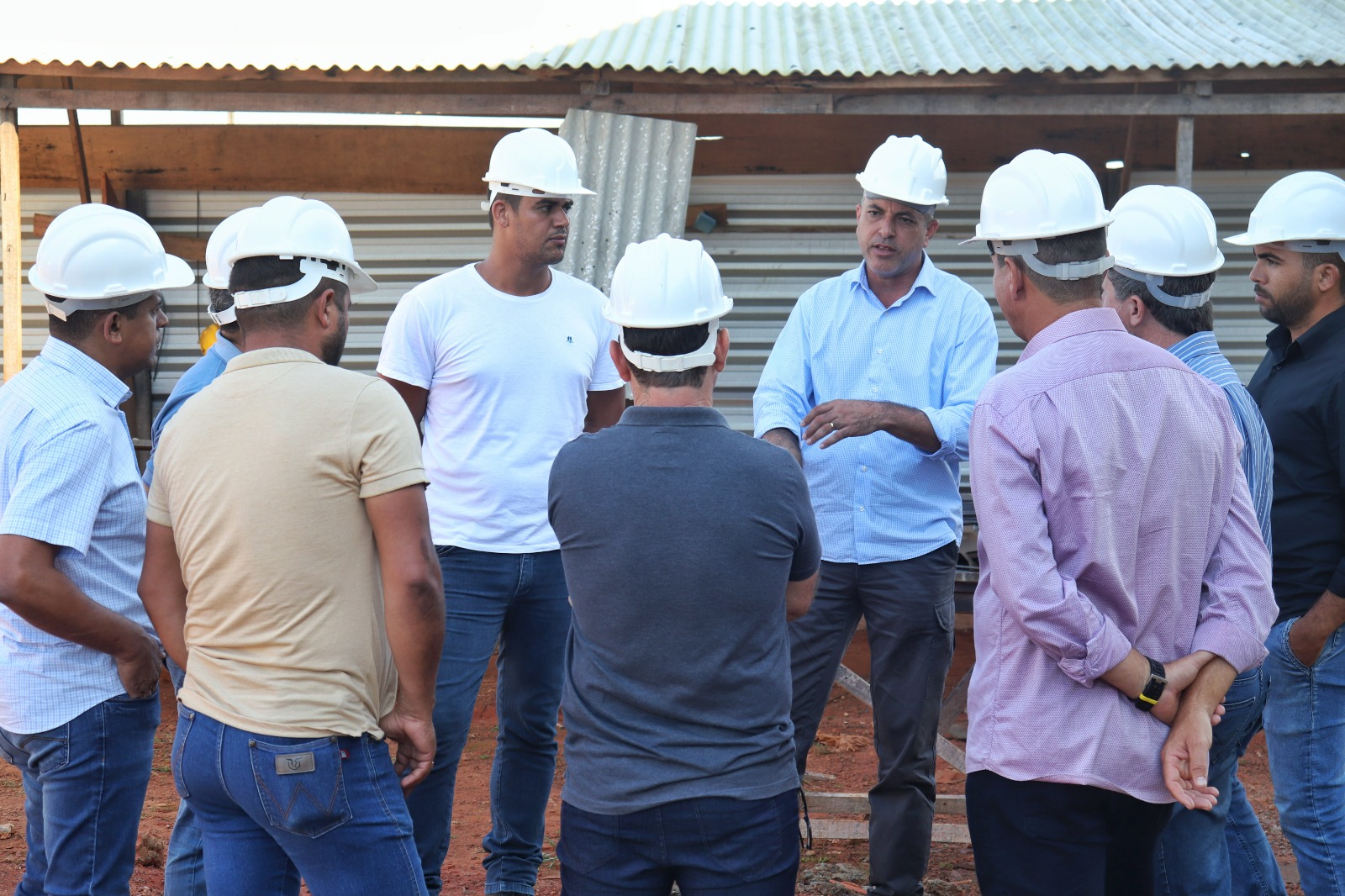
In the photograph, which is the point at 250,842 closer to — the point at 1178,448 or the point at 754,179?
the point at 1178,448

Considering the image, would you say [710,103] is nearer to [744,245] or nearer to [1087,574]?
[744,245]

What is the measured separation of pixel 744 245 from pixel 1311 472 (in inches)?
248

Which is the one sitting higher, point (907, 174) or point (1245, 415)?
point (907, 174)

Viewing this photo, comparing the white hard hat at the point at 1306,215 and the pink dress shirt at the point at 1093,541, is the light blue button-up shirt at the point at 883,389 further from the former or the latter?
the pink dress shirt at the point at 1093,541

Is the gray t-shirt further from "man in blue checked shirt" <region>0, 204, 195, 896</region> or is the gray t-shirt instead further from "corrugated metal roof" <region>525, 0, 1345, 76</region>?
"corrugated metal roof" <region>525, 0, 1345, 76</region>

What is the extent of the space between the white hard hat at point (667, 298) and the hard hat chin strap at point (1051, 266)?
0.57m

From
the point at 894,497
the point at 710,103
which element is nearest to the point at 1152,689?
the point at 894,497

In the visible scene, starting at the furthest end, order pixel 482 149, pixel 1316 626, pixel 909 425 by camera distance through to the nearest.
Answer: pixel 482 149
pixel 909 425
pixel 1316 626

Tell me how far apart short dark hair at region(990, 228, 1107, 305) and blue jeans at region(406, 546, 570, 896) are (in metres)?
2.02

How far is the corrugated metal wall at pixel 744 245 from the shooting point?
362 inches

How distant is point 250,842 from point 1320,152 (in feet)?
30.3

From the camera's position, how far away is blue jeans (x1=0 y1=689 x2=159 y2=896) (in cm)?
274

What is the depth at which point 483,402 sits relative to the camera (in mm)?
3936

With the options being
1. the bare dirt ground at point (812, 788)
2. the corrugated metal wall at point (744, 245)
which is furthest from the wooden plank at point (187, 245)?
the bare dirt ground at point (812, 788)
